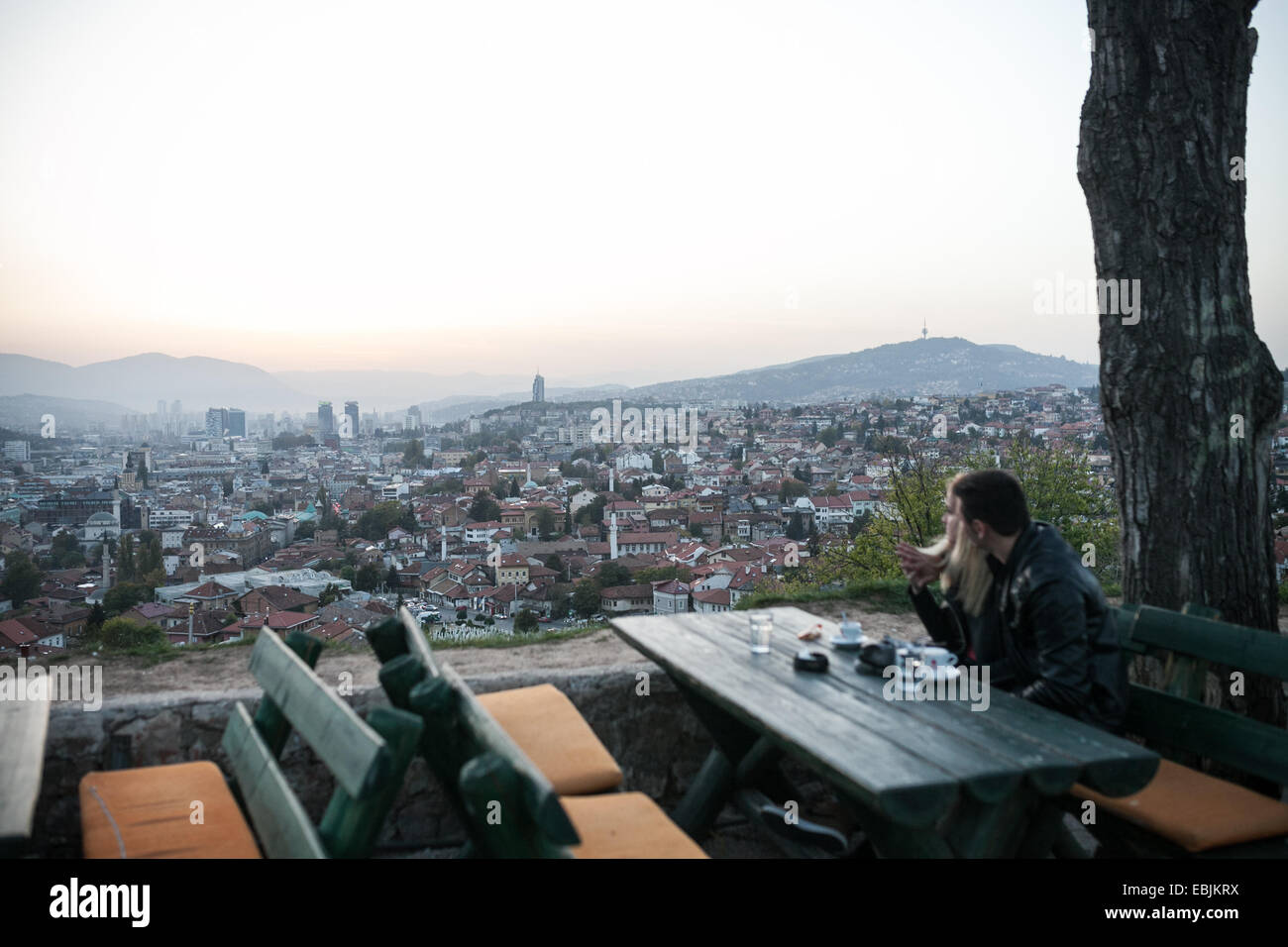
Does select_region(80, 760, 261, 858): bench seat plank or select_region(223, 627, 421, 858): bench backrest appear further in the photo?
select_region(80, 760, 261, 858): bench seat plank

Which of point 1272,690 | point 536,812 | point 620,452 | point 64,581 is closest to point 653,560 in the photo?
point 64,581

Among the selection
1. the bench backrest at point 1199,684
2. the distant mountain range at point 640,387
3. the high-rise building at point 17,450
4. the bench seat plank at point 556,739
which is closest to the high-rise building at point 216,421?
the distant mountain range at point 640,387

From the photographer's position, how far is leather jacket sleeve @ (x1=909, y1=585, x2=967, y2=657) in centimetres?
290

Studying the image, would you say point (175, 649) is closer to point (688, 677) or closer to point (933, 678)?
point (688, 677)

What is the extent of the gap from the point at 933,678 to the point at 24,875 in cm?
215

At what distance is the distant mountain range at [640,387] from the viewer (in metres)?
29.0

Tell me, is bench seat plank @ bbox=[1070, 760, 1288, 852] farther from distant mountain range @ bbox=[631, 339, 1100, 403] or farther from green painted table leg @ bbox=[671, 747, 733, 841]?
distant mountain range @ bbox=[631, 339, 1100, 403]

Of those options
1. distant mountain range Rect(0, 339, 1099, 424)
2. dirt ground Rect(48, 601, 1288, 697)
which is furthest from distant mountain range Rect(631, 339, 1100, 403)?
dirt ground Rect(48, 601, 1288, 697)

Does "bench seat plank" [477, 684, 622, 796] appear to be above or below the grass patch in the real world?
above

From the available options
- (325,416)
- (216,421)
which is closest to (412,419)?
(325,416)

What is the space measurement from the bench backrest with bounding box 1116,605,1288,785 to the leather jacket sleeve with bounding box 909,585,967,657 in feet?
1.60

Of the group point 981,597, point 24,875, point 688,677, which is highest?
point 981,597

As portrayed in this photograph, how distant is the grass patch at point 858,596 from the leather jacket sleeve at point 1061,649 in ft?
10.0

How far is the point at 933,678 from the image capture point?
2273 millimetres
